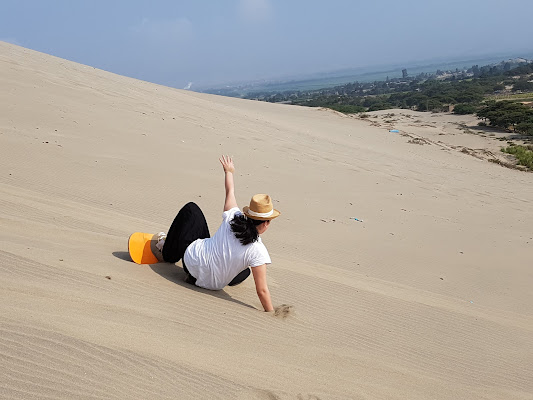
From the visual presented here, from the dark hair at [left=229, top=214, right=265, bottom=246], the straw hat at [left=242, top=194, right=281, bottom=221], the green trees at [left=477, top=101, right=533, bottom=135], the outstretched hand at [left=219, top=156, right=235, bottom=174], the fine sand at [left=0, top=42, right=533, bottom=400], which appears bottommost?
the green trees at [left=477, top=101, right=533, bottom=135]

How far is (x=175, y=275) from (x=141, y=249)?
410 mm

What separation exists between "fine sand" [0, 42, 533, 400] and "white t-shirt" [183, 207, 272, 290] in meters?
0.14

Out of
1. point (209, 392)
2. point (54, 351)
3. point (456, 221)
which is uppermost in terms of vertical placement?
point (54, 351)

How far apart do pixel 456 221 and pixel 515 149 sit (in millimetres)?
12730

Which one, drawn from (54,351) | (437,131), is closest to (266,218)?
(54,351)

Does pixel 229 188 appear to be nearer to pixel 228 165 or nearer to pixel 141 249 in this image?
pixel 228 165

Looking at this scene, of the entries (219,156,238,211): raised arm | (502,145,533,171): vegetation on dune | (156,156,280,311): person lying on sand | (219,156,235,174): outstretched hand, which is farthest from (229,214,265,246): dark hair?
(502,145,533,171): vegetation on dune

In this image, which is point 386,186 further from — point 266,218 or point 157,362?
point 157,362

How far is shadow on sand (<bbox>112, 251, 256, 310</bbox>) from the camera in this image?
12.5ft

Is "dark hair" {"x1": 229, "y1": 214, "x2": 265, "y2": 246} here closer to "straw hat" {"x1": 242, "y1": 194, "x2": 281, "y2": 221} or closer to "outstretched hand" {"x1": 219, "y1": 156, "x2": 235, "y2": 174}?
"straw hat" {"x1": 242, "y1": 194, "x2": 281, "y2": 221}

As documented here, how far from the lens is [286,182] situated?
9.10 metres

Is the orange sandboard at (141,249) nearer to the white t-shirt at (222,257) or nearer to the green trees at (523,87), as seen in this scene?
the white t-shirt at (222,257)

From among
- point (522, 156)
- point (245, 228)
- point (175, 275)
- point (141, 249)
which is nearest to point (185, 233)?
point (175, 275)

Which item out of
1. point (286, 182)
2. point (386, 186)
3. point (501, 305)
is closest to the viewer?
point (501, 305)
